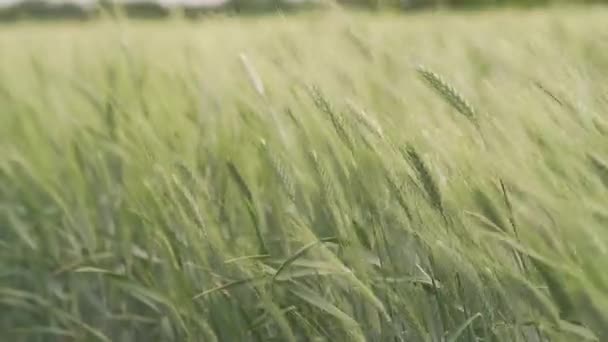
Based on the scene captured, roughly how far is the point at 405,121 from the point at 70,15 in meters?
16.6

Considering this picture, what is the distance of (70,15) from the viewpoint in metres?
16.8

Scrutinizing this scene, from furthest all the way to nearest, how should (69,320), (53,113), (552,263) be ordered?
(53,113) < (69,320) < (552,263)

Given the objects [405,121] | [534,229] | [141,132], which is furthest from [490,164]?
[141,132]

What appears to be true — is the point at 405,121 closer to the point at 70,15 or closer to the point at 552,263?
the point at 552,263

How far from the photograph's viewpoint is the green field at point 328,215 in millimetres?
638

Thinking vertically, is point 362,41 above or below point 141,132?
above

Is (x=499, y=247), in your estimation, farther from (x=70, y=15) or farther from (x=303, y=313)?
(x=70, y=15)

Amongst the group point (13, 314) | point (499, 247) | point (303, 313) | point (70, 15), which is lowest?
point (70, 15)

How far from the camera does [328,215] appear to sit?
0.79 m

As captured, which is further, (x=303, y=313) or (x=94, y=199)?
(x=94, y=199)

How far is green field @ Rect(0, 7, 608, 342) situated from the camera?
0.64 m

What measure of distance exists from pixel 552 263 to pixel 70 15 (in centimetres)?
1692

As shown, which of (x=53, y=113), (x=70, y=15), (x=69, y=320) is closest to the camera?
(x=69, y=320)

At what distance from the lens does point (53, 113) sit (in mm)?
1439
